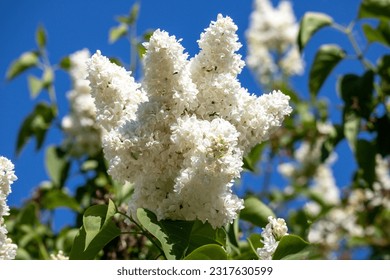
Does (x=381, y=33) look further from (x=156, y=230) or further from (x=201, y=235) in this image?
Result: (x=156, y=230)

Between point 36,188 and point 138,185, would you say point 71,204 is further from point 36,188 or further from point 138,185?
point 138,185

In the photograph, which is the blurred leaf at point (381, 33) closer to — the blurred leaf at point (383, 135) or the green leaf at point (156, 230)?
the blurred leaf at point (383, 135)

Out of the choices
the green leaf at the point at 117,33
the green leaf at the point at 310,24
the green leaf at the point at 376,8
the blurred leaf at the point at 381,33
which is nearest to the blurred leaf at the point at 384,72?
the blurred leaf at the point at 381,33

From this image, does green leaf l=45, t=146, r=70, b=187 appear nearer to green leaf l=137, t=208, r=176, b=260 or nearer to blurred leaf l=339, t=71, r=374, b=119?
blurred leaf l=339, t=71, r=374, b=119

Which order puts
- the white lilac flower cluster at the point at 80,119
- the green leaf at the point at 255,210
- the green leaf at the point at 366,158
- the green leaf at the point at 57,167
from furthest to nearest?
the white lilac flower cluster at the point at 80,119 < the green leaf at the point at 57,167 < the green leaf at the point at 366,158 < the green leaf at the point at 255,210

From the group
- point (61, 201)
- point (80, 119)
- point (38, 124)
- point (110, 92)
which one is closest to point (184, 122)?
point (110, 92)
